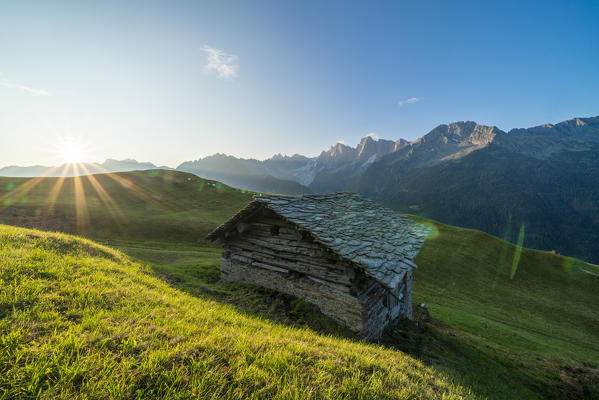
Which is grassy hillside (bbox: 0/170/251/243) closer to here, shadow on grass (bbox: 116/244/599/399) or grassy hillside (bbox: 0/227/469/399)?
shadow on grass (bbox: 116/244/599/399)

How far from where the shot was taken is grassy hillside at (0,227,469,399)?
2986mm

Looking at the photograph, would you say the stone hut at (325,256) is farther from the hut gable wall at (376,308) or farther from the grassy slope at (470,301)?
the grassy slope at (470,301)

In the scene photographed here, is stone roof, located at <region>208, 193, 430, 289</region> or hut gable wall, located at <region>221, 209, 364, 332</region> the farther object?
hut gable wall, located at <region>221, 209, 364, 332</region>

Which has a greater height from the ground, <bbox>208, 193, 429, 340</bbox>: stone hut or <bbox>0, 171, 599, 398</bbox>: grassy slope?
<bbox>208, 193, 429, 340</bbox>: stone hut

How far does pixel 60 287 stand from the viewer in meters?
5.47

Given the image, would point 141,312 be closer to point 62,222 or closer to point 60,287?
point 60,287

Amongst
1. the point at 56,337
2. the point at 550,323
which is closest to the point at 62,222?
the point at 56,337

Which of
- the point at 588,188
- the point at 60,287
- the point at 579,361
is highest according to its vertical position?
the point at 588,188

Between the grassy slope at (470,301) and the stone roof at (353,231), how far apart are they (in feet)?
10.2

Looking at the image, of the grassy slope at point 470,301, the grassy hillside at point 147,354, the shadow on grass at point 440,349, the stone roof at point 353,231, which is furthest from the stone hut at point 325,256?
the grassy hillside at point 147,354

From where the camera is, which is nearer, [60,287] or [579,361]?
[60,287]

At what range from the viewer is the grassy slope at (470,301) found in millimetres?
9719

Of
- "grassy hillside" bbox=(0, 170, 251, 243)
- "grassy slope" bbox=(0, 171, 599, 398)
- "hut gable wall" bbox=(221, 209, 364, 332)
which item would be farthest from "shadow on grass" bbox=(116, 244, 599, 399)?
"grassy hillside" bbox=(0, 170, 251, 243)

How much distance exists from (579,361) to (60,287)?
2658 centimetres
